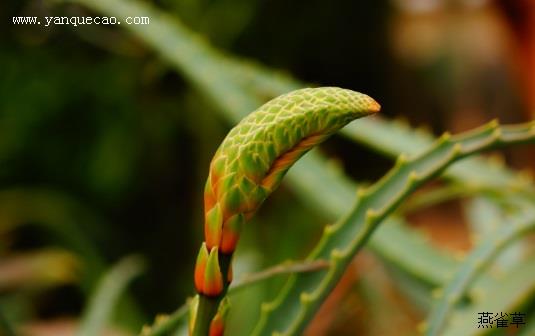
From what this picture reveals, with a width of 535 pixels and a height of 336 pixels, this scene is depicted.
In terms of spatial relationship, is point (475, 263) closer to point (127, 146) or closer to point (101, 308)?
point (101, 308)

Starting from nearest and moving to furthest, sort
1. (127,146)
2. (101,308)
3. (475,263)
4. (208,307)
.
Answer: (208,307), (475,263), (101,308), (127,146)

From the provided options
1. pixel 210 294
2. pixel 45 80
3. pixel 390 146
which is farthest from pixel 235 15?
pixel 210 294

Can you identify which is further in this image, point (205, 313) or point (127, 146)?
point (127, 146)

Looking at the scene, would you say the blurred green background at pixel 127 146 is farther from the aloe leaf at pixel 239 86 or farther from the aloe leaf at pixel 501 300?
the aloe leaf at pixel 501 300

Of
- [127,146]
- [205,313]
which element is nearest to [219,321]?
[205,313]

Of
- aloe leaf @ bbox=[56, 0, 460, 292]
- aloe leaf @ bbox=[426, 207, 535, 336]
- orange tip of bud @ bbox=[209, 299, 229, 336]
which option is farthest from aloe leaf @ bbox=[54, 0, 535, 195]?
orange tip of bud @ bbox=[209, 299, 229, 336]

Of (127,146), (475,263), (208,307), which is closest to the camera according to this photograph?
→ (208,307)

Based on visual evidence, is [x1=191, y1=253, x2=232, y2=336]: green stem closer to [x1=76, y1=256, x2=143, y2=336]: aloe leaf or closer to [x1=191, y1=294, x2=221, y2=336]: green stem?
[x1=191, y1=294, x2=221, y2=336]: green stem

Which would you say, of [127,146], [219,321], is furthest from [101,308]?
[127,146]

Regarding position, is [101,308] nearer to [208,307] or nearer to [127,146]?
[208,307]

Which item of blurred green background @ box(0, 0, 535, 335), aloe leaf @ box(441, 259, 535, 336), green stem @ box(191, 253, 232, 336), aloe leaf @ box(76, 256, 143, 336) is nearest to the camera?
green stem @ box(191, 253, 232, 336)

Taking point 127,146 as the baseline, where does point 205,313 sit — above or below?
above
